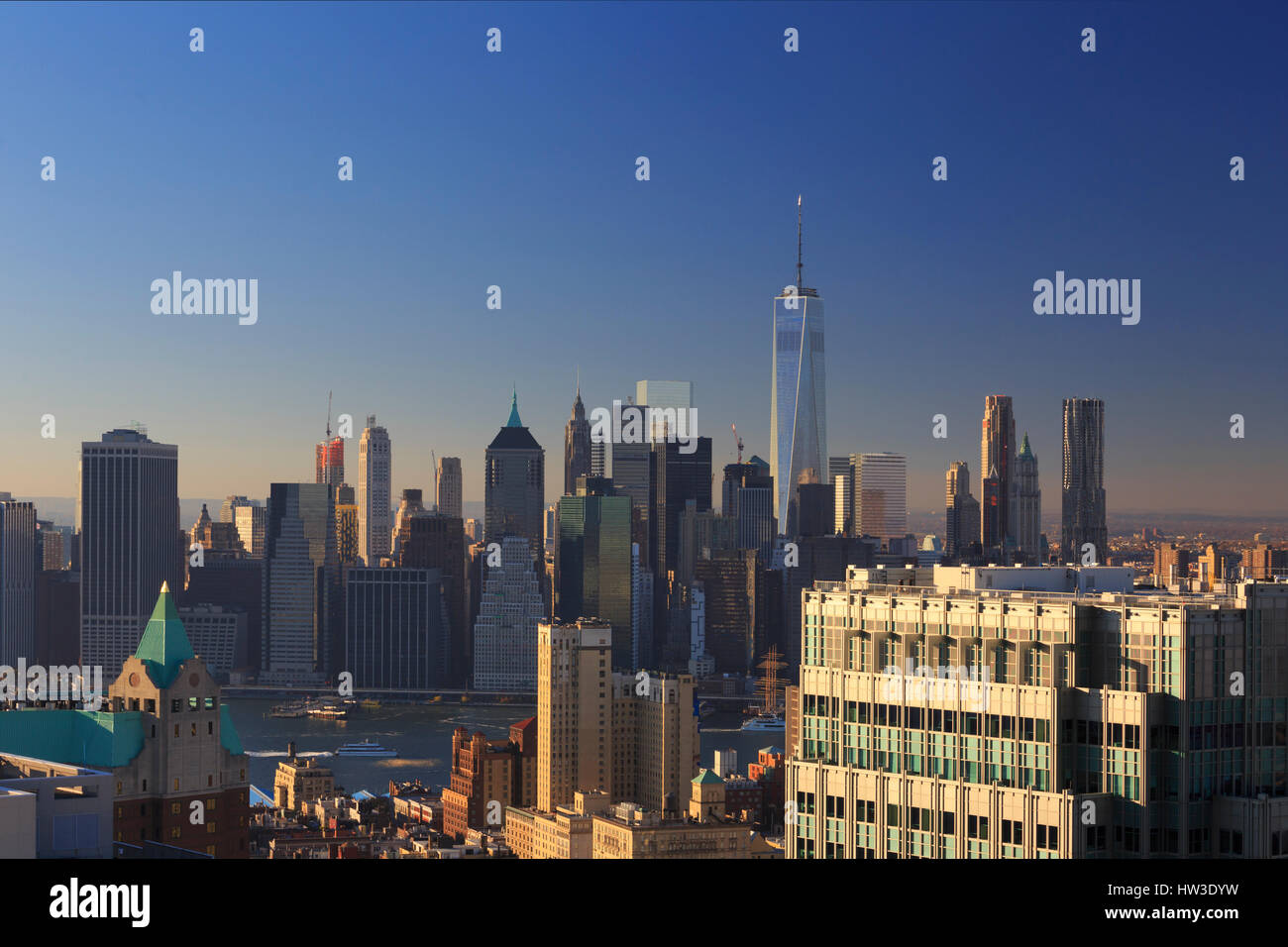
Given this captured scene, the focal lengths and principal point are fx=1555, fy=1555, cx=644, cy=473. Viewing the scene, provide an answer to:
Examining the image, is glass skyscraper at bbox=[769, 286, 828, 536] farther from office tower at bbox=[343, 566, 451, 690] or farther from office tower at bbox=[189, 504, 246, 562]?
office tower at bbox=[189, 504, 246, 562]

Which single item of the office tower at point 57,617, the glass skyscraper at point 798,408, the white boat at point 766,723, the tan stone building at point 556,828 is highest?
the glass skyscraper at point 798,408

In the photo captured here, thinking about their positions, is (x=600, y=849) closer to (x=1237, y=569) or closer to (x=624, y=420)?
(x=1237, y=569)

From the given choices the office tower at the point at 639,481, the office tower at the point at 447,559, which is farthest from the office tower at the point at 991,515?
the office tower at the point at 447,559

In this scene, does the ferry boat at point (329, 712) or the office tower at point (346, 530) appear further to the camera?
the office tower at point (346, 530)

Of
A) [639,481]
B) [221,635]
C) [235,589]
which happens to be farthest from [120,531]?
[639,481]

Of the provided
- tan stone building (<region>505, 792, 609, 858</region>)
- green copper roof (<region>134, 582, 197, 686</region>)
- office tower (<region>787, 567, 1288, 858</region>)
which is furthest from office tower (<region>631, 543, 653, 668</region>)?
office tower (<region>787, 567, 1288, 858</region>)

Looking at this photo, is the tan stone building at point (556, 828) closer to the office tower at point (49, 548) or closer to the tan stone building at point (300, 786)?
the tan stone building at point (300, 786)
